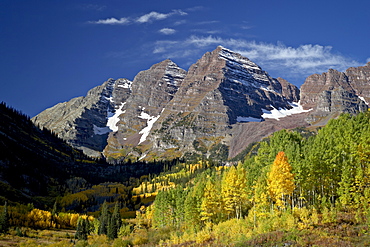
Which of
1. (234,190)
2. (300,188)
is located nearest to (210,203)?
(234,190)

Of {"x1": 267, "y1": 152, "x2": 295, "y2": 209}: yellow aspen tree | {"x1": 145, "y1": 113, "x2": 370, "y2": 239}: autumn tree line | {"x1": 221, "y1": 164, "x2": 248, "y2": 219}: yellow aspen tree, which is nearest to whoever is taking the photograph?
{"x1": 145, "y1": 113, "x2": 370, "y2": 239}: autumn tree line

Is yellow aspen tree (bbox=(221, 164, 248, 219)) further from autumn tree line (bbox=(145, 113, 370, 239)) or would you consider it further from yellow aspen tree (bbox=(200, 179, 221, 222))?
yellow aspen tree (bbox=(200, 179, 221, 222))

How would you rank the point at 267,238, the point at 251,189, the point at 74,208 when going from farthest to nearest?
the point at 74,208 < the point at 251,189 < the point at 267,238

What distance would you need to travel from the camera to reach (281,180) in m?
58.2

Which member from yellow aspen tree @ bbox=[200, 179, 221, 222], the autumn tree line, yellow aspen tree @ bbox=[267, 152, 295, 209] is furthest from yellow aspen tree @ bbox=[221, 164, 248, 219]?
yellow aspen tree @ bbox=[267, 152, 295, 209]

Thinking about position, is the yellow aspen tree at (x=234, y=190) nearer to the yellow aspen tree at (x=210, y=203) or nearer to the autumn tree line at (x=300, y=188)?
the autumn tree line at (x=300, y=188)

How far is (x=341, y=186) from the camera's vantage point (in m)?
56.8

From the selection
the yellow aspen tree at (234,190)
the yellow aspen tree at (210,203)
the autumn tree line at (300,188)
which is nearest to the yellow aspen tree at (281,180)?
the autumn tree line at (300,188)

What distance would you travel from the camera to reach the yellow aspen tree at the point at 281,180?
2288 inches

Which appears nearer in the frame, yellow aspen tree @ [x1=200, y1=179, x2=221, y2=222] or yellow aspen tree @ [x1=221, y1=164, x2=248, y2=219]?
yellow aspen tree @ [x1=221, y1=164, x2=248, y2=219]

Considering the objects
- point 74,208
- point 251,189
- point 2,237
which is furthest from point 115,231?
point 74,208

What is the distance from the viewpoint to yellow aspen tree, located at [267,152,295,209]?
191 feet

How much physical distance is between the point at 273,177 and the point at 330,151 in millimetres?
11994

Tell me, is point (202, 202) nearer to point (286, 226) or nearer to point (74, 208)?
point (286, 226)
